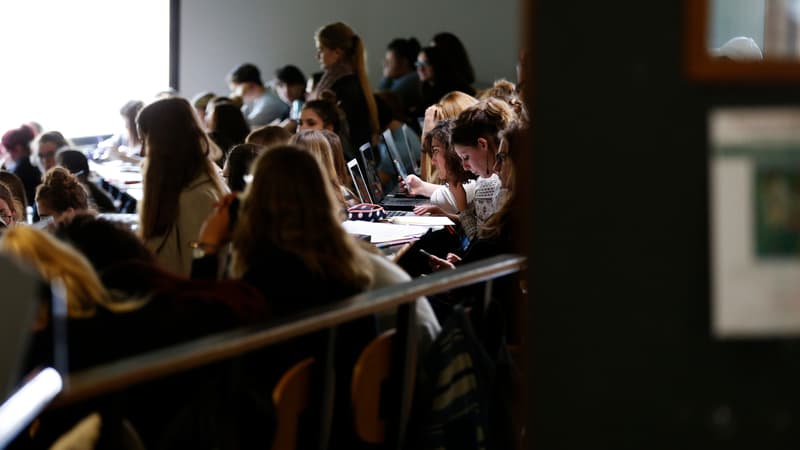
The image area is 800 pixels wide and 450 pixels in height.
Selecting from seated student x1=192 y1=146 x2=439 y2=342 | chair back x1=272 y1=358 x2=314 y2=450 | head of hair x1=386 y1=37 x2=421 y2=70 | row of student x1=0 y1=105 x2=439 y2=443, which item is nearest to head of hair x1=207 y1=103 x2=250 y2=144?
head of hair x1=386 y1=37 x2=421 y2=70

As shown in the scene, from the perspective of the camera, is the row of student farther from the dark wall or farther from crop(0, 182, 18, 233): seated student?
crop(0, 182, 18, 233): seated student

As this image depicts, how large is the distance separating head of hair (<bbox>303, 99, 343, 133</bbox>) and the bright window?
2.32 m

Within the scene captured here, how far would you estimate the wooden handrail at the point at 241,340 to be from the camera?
1731 millimetres

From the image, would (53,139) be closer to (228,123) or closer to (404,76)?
(228,123)

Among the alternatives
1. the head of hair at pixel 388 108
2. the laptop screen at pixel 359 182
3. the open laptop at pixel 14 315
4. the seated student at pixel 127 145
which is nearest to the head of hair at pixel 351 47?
the head of hair at pixel 388 108

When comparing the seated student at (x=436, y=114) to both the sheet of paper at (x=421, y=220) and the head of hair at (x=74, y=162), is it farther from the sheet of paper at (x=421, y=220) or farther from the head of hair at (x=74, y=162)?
the head of hair at (x=74, y=162)

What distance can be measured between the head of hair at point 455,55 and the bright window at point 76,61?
2.05 metres

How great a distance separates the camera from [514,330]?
3.62m

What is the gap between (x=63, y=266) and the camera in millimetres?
2369

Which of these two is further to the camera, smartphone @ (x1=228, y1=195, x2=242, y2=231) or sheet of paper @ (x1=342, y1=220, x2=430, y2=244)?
sheet of paper @ (x1=342, y1=220, x2=430, y2=244)

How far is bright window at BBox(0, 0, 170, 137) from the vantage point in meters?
8.16

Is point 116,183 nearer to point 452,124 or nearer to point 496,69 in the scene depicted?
point 452,124

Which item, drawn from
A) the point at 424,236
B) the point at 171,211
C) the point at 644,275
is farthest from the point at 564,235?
the point at 424,236

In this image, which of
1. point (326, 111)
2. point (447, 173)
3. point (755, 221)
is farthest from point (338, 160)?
point (755, 221)
